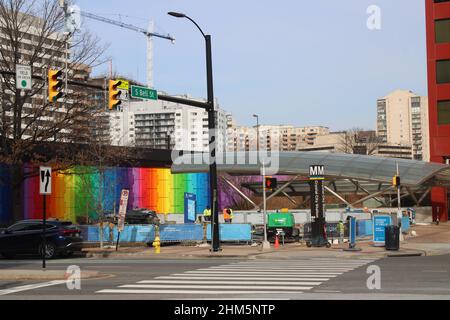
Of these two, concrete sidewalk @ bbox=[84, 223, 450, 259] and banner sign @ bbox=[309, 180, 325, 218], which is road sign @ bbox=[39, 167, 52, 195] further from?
banner sign @ bbox=[309, 180, 325, 218]

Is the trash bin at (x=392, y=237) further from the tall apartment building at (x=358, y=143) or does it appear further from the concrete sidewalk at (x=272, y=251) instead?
the tall apartment building at (x=358, y=143)

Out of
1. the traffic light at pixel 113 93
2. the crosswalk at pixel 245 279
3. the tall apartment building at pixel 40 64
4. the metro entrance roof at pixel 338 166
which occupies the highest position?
the tall apartment building at pixel 40 64

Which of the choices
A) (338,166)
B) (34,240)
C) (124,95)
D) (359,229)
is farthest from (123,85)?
(338,166)

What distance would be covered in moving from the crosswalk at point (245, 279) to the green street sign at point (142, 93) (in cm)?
848

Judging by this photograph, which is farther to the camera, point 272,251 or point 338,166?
point 338,166

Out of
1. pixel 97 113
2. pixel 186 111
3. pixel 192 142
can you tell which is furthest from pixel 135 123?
pixel 97 113

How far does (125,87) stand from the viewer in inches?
982

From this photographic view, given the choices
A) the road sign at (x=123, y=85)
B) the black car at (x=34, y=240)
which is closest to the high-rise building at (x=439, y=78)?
the road sign at (x=123, y=85)

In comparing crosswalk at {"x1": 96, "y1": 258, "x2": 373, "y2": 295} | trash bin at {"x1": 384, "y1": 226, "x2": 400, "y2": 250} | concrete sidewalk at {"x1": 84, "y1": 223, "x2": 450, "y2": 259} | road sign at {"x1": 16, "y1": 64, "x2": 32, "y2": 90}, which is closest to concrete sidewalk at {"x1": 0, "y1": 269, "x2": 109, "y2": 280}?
crosswalk at {"x1": 96, "y1": 258, "x2": 373, "y2": 295}

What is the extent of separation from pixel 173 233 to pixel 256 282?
17.5 metres

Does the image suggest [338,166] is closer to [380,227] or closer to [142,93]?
[380,227]

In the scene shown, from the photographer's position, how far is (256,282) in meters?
15.4

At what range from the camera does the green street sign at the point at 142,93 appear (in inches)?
1013

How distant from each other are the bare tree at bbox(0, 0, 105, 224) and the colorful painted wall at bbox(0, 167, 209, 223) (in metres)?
5.04
